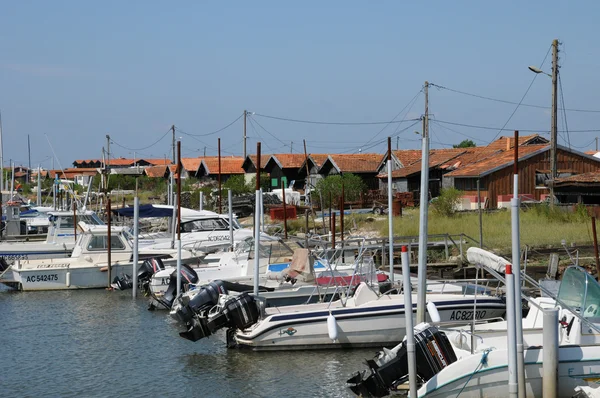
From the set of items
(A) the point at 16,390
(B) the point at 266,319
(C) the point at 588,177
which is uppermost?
(C) the point at 588,177

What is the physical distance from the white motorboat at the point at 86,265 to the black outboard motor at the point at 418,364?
15.7 meters

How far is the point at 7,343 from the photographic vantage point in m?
20.6

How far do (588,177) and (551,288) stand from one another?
2130 cm

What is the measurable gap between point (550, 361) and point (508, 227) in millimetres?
22120

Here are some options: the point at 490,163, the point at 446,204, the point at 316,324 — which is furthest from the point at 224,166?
the point at 316,324

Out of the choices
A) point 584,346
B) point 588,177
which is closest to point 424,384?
point 584,346

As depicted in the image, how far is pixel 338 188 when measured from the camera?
52.4 m

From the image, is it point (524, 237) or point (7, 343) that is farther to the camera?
point (524, 237)

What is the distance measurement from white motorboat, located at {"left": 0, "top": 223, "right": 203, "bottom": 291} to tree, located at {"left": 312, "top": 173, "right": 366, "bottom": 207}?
23076mm

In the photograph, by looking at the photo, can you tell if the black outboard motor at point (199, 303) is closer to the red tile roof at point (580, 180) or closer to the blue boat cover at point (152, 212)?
the blue boat cover at point (152, 212)

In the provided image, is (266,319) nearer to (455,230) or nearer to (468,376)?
(468,376)

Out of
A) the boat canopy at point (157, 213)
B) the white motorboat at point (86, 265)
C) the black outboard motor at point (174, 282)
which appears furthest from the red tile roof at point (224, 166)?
the black outboard motor at point (174, 282)

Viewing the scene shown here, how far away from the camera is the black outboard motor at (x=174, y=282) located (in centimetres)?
2323

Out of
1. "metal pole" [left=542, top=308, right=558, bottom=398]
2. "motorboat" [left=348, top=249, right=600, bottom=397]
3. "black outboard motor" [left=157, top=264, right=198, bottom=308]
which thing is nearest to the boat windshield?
"motorboat" [left=348, top=249, right=600, bottom=397]
